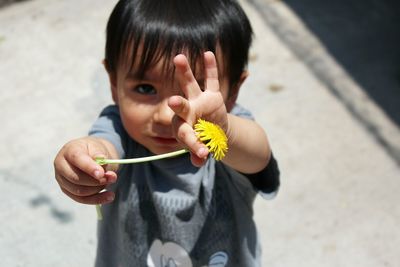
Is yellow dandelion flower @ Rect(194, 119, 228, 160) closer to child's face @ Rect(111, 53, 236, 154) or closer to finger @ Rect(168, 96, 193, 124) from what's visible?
finger @ Rect(168, 96, 193, 124)

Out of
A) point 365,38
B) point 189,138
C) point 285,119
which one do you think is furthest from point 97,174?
point 365,38

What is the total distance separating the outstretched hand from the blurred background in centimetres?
100

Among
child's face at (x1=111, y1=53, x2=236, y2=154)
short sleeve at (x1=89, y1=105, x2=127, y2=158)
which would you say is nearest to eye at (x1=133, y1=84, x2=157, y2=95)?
child's face at (x1=111, y1=53, x2=236, y2=154)

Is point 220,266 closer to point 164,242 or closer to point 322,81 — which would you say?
point 164,242

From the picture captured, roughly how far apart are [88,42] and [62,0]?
36 centimetres

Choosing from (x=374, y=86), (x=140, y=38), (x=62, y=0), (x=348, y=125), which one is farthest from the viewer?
(x=62, y=0)

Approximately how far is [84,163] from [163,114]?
201 millimetres

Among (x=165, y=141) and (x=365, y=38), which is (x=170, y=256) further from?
(x=365, y=38)

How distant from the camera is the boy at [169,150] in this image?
1143 mm

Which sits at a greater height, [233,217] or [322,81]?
[233,217]

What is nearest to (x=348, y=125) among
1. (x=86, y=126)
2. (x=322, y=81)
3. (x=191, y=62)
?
(x=322, y=81)

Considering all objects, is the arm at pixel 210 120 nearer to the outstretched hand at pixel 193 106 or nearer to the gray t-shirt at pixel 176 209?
the outstretched hand at pixel 193 106

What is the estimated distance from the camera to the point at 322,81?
8.21 ft

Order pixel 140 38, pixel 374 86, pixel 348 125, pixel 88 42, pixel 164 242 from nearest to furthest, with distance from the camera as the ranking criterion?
pixel 140 38
pixel 164 242
pixel 348 125
pixel 374 86
pixel 88 42
